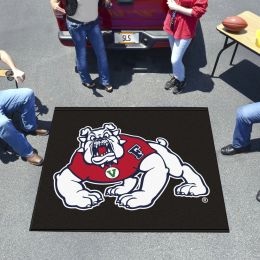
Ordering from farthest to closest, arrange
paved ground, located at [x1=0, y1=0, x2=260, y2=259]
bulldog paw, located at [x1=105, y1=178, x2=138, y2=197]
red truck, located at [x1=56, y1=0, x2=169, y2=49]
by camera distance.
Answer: red truck, located at [x1=56, y1=0, x2=169, y2=49] < bulldog paw, located at [x1=105, y1=178, x2=138, y2=197] < paved ground, located at [x1=0, y1=0, x2=260, y2=259]

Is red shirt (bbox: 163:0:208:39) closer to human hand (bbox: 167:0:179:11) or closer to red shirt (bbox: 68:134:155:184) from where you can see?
human hand (bbox: 167:0:179:11)

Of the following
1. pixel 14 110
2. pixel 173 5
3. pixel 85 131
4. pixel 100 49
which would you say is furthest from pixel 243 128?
pixel 14 110

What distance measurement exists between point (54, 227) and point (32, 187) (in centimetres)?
63

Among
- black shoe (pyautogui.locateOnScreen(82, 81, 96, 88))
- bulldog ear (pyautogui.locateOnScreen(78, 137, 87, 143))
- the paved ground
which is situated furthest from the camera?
black shoe (pyautogui.locateOnScreen(82, 81, 96, 88))

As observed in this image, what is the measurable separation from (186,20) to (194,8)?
23cm

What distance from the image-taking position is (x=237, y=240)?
11.5 feet

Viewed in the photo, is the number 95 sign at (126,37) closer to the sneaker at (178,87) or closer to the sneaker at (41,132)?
the sneaker at (178,87)

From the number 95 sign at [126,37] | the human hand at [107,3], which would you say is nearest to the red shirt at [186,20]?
the number 95 sign at [126,37]

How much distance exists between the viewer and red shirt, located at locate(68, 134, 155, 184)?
403cm

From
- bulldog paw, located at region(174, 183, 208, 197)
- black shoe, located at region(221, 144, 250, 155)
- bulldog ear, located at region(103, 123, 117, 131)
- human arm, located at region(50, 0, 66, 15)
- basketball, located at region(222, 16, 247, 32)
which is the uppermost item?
human arm, located at region(50, 0, 66, 15)

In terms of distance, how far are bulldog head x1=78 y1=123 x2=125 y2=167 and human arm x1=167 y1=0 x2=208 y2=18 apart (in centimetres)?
171

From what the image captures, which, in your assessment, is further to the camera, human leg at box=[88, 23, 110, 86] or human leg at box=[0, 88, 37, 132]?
human leg at box=[88, 23, 110, 86]

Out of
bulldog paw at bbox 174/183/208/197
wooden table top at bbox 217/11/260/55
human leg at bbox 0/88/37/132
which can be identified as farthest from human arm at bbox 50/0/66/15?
bulldog paw at bbox 174/183/208/197

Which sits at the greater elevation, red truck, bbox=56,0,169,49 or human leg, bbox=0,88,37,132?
red truck, bbox=56,0,169,49
